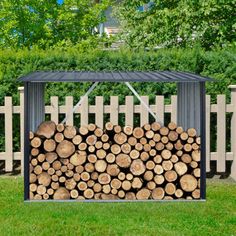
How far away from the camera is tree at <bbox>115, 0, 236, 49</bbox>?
14148 millimetres

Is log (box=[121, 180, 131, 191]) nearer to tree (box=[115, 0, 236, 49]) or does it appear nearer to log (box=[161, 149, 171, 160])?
log (box=[161, 149, 171, 160])

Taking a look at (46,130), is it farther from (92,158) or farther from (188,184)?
(188,184)

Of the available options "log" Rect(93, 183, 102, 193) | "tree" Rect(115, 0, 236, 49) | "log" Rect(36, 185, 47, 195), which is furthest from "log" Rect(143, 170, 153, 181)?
"tree" Rect(115, 0, 236, 49)

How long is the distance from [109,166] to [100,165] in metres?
0.12

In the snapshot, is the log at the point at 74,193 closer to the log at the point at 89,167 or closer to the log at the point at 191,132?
the log at the point at 89,167

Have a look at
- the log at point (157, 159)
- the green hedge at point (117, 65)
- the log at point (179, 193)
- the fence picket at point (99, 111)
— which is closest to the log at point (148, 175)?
the log at point (157, 159)

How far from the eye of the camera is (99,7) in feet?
55.5

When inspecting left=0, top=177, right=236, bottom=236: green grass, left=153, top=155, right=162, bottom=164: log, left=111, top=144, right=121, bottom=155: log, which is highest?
left=111, top=144, right=121, bottom=155: log

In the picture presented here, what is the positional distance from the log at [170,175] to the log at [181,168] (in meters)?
0.06

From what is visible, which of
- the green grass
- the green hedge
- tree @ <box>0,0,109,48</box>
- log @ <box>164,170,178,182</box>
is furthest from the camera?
tree @ <box>0,0,109,48</box>

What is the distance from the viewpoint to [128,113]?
889 cm

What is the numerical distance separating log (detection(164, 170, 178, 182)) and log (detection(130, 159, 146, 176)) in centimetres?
30

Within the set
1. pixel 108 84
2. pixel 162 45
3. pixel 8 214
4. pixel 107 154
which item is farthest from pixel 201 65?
pixel 162 45

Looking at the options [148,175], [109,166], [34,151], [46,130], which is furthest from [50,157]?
[148,175]
